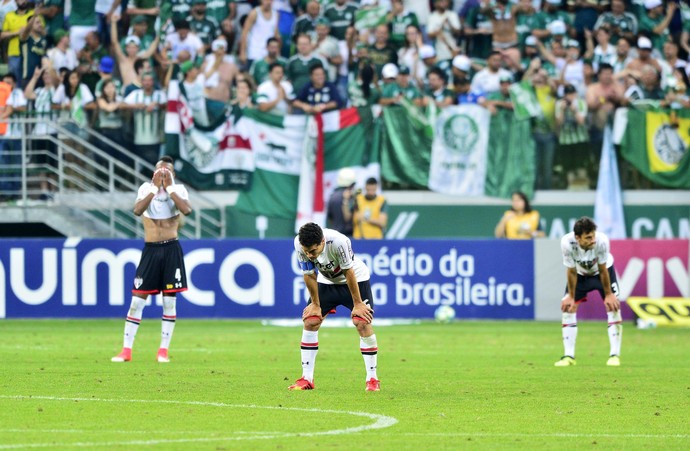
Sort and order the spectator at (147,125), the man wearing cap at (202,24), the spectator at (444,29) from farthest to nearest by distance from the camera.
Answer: the spectator at (444,29)
the man wearing cap at (202,24)
the spectator at (147,125)

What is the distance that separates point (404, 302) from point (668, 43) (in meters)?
8.22

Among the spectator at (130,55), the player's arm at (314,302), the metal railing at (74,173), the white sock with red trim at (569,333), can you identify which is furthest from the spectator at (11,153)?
the player's arm at (314,302)

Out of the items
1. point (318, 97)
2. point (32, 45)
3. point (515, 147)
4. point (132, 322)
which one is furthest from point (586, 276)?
point (32, 45)

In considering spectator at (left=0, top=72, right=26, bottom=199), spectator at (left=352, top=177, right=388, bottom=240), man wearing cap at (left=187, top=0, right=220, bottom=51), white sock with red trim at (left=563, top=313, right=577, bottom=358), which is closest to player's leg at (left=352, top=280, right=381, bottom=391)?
white sock with red trim at (left=563, top=313, right=577, bottom=358)

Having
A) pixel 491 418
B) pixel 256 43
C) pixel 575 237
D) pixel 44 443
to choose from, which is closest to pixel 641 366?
pixel 575 237

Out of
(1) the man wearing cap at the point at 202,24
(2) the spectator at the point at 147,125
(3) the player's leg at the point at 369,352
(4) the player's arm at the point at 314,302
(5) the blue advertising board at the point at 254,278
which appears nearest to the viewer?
(4) the player's arm at the point at 314,302

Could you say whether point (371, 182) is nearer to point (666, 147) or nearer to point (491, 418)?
point (666, 147)

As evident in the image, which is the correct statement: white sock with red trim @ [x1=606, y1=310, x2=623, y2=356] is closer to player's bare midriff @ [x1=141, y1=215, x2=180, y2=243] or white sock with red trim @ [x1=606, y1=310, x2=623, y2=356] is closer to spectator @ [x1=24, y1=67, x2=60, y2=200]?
player's bare midriff @ [x1=141, y1=215, x2=180, y2=243]

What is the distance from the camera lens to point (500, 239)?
2436 centimetres

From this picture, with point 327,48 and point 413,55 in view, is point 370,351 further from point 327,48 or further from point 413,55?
point 413,55

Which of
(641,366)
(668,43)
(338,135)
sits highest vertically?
(668,43)

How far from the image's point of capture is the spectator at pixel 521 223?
80.4 feet

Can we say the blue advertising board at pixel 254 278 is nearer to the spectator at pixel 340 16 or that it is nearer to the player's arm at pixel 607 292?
the spectator at pixel 340 16

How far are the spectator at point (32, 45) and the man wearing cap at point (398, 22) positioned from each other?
7.11m
